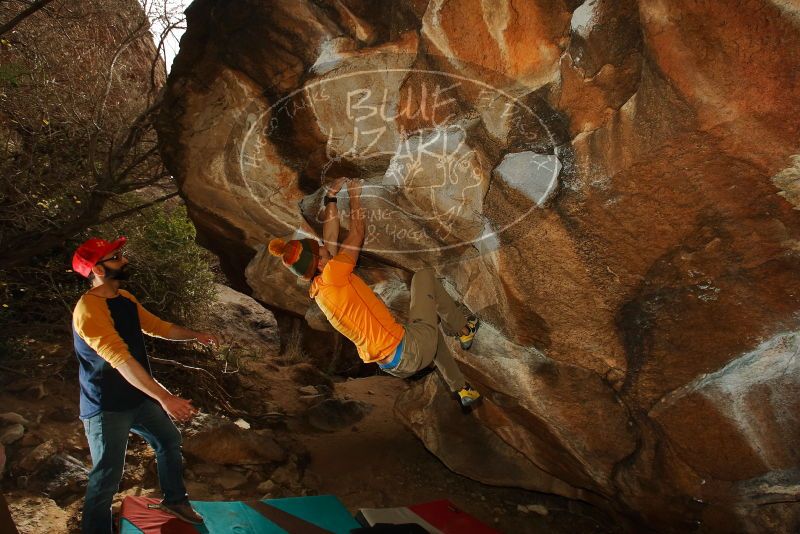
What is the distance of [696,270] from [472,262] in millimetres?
1609

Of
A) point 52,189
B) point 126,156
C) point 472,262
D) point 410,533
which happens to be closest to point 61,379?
point 52,189

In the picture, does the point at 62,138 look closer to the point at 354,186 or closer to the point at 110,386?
the point at 354,186

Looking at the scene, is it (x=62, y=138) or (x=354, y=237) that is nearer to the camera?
(x=354, y=237)

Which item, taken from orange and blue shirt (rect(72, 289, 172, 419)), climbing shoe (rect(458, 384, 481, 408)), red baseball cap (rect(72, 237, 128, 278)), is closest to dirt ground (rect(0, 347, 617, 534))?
orange and blue shirt (rect(72, 289, 172, 419))

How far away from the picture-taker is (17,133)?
6.79 meters

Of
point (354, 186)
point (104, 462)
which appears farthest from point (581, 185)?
point (104, 462)

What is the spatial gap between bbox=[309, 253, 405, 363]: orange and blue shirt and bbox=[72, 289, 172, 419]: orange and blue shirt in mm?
1155

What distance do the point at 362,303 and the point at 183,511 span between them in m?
1.97

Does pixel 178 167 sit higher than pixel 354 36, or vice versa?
pixel 354 36

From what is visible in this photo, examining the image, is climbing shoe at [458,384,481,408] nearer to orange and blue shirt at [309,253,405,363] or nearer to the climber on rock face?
the climber on rock face

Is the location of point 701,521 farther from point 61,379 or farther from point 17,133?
point 17,133

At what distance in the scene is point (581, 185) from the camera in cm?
297

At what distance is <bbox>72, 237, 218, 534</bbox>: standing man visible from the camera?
2.91 m

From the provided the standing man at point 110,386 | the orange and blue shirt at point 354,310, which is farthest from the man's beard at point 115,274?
the orange and blue shirt at point 354,310
